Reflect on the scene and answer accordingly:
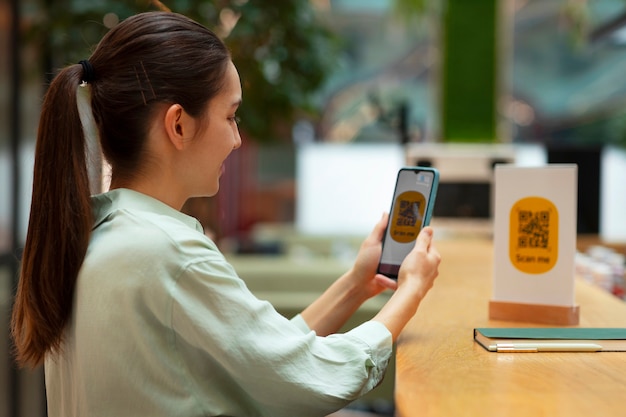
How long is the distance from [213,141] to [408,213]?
539 mm

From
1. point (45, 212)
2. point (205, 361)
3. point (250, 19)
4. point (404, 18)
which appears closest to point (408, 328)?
point (205, 361)

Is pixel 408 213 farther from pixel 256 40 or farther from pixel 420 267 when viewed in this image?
pixel 256 40

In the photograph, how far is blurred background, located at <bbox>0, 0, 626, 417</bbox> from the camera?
429 cm

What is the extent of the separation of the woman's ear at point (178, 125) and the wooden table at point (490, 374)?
1.71 ft

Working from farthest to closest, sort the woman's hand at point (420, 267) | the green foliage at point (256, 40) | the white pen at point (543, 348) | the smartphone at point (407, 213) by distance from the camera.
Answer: the green foliage at point (256, 40), the smartphone at point (407, 213), the woman's hand at point (420, 267), the white pen at point (543, 348)

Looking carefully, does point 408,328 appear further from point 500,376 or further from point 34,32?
point 34,32

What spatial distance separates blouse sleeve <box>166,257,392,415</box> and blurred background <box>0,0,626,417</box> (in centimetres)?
75

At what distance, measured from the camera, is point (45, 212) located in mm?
1386

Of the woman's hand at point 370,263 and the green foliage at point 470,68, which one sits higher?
the green foliage at point 470,68

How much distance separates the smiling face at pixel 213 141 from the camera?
1.46 metres

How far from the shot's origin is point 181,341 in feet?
4.17

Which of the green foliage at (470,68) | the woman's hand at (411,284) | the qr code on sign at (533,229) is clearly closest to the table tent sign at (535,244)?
the qr code on sign at (533,229)

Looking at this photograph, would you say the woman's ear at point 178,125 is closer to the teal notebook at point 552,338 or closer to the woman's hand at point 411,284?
the woman's hand at point 411,284

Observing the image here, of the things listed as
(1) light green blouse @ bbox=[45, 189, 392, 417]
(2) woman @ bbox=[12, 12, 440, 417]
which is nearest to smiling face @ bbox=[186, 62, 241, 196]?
(2) woman @ bbox=[12, 12, 440, 417]
